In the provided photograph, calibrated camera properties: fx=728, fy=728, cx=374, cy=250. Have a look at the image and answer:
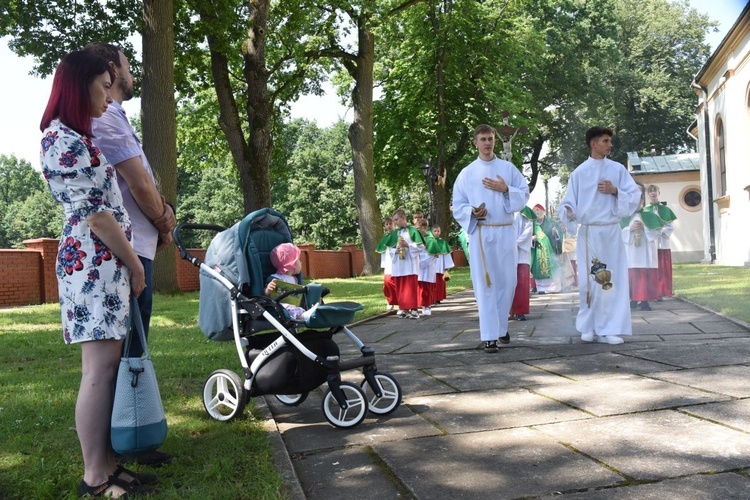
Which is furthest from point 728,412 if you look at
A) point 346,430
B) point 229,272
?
point 229,272

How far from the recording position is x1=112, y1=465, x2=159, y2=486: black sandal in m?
3.26

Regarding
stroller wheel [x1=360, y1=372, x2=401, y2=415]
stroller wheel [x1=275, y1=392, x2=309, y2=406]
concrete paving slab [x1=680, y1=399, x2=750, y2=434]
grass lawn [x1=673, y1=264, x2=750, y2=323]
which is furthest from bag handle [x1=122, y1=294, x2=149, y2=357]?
grass lawn [x1=673, y1=264, x2=750, y2=323]

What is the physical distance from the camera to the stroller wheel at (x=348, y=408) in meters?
4.43

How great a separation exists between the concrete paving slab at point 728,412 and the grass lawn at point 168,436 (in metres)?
2.33

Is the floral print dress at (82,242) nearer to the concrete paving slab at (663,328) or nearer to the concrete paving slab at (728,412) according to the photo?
the concrete paving slab at (728,412)

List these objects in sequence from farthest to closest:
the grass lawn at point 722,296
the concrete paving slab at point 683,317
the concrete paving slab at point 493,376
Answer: the grass lawn at point 722,296
the concrete paving slab at point 683,317
the concrete paving slab at point 493,376

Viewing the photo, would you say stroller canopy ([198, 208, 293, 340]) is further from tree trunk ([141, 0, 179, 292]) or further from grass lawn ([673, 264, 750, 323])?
tree trunk ([141, 0, 179, 292])

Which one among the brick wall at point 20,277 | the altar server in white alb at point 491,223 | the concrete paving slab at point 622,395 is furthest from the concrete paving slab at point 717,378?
the brick wall at point 20,277

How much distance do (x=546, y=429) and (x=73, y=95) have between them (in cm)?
298

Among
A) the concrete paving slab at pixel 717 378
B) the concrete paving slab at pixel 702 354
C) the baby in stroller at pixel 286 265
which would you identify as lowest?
the concrete paving slab at pixel 717 378

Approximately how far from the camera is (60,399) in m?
5.36

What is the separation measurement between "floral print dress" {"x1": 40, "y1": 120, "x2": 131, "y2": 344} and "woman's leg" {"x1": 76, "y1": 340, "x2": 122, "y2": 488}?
0.11m

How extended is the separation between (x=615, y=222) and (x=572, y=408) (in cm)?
390

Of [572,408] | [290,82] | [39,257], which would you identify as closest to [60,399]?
[572,408]
